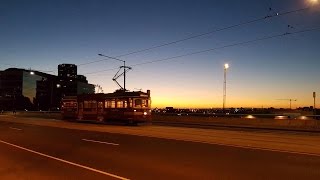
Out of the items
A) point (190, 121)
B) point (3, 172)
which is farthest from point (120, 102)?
point (3, 172)

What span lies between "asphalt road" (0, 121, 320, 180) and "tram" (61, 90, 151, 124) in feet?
63.4

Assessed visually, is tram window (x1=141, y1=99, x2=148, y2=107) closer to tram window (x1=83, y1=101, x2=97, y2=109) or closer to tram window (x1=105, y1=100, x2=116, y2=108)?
tram window (x1=105, y1=100, x2=116, y2=108)

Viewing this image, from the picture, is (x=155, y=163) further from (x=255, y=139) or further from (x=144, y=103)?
(x=144, y=103)

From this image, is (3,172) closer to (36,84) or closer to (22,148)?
(22,148)

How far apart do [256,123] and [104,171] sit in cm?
3233

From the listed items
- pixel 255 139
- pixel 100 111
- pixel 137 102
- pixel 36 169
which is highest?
pixel 137 102

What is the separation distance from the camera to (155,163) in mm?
13477

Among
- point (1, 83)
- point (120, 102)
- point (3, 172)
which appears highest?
point (1, 83)

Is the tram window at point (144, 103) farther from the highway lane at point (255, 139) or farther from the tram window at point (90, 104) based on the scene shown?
the highway lane at point (255, 139)

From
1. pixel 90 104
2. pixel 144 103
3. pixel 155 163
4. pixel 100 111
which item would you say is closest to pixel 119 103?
pixel 144 103

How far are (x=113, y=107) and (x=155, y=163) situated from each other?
27.7 metres

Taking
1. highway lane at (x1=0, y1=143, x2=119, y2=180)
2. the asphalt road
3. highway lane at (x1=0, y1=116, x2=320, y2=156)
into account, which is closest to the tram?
highway lane at (x1=0, y1=116, x2=320, y2=156)

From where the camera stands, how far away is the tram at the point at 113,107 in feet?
126

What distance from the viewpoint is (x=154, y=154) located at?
15.8 metres
